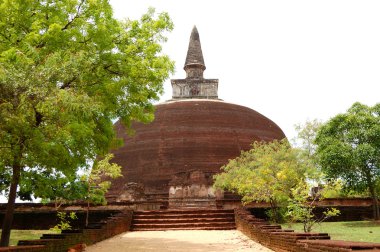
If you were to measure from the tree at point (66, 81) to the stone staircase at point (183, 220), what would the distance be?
16.0 feet

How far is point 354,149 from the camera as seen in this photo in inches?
618

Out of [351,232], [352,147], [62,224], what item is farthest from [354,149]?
[62,224]

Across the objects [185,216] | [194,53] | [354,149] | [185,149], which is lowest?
[185,216]

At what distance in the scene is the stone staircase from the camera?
1412cm

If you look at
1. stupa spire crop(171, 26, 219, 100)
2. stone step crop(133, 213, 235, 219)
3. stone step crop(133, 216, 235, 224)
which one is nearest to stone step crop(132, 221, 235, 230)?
stone step crop(133, 216, 235, 224)

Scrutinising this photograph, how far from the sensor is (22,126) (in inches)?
255

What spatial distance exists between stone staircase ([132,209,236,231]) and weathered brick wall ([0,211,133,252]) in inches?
25.7

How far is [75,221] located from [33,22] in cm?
1033

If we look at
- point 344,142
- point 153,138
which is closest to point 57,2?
point 344,142

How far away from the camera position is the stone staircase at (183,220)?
14117mm

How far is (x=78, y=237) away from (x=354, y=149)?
39.0 ft

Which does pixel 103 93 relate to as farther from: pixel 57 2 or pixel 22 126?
pixel 22 126

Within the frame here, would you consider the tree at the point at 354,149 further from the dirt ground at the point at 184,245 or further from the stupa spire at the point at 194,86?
the stupa spire at the point at 194,86

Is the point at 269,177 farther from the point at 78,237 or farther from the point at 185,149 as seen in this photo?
the point at 185,149
